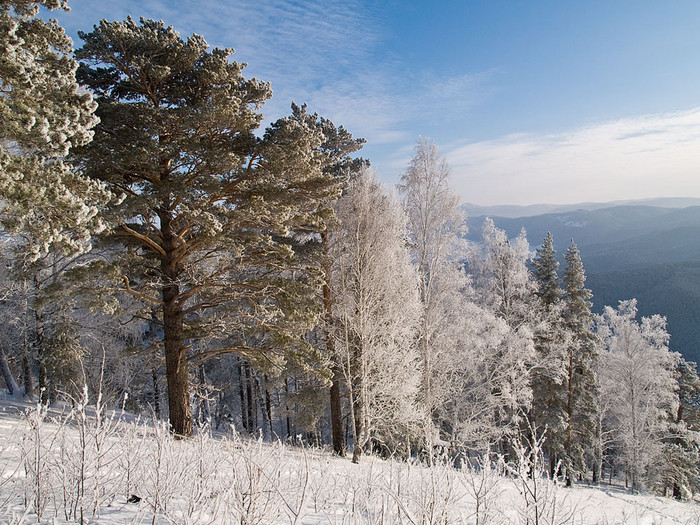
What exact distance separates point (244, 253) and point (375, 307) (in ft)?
12.2

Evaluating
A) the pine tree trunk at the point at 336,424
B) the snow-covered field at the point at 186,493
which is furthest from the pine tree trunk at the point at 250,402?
the snow-covered field at the point at 186,493

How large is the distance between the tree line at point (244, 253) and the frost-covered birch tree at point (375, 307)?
61mm

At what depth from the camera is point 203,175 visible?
7.64 metres

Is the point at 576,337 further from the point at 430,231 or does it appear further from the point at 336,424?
the point at 336,424

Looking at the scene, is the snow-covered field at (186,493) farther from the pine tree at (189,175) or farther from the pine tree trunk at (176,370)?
the pine tree trunk at (176,370)

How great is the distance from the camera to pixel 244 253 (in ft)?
30.2

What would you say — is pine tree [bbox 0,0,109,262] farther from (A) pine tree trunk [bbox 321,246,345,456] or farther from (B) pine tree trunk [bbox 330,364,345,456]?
(B) pine tree trunk [bbox 330,364,345,456]

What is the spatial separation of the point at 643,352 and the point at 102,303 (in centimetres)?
2503

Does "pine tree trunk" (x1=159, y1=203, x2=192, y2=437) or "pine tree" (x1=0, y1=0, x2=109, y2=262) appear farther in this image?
"pine tree trunk" (x1=159, y1=203, x2=192, y2=437)

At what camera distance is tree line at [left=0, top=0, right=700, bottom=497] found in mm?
5223

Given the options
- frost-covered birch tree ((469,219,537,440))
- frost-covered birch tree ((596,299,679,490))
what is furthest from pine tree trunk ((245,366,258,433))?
frost-covered birch tree ((596,299,679,490))

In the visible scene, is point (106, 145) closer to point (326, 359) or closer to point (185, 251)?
point (185, 251)

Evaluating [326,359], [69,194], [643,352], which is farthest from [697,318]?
[69,194]

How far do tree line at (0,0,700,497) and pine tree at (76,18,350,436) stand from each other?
0.15 ft
